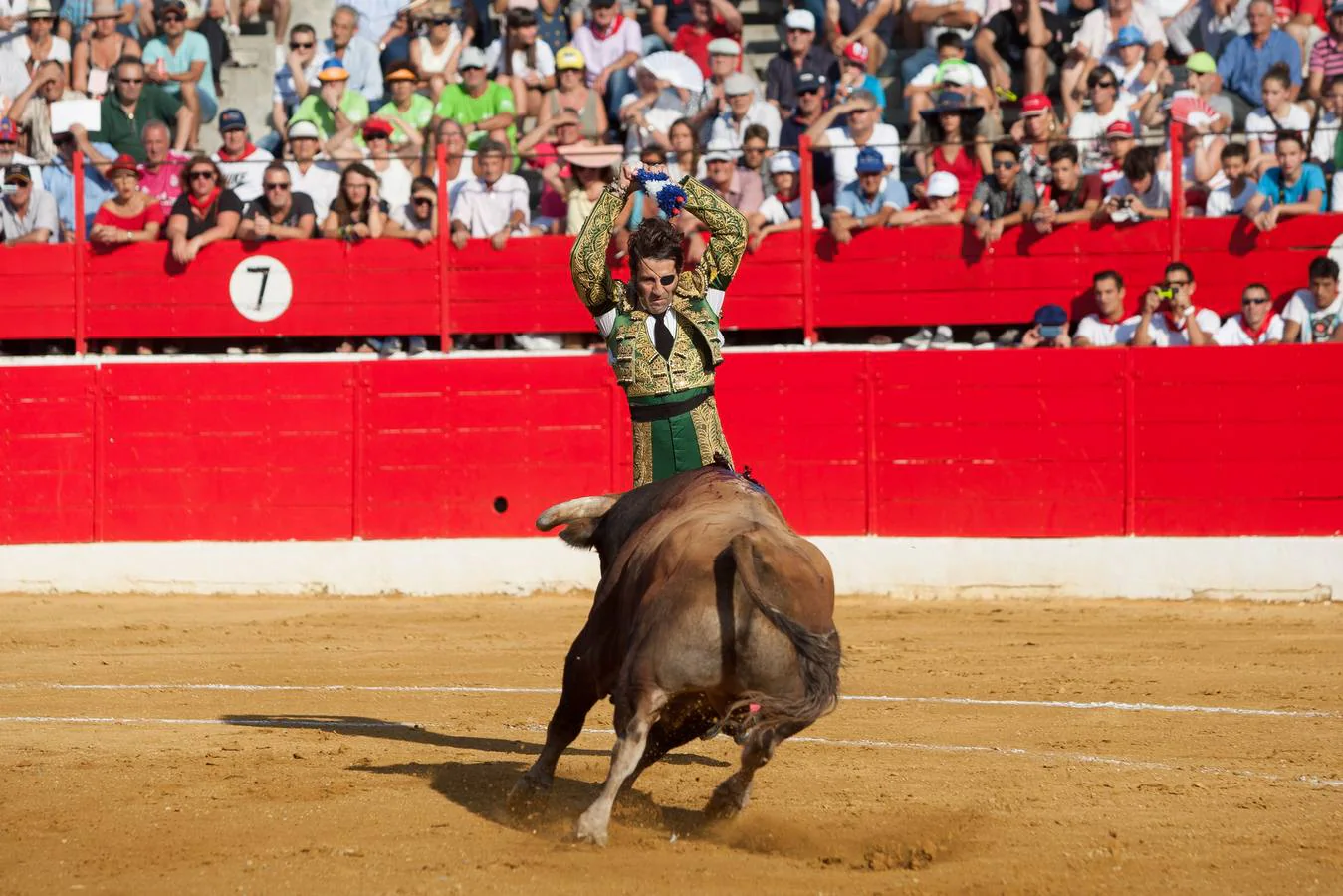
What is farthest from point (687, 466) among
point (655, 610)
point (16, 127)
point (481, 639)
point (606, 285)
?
point (16, 127)

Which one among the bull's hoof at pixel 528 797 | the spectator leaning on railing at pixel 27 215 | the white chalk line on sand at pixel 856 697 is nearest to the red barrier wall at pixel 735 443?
the spectator leaning on railing at pixel 27 215

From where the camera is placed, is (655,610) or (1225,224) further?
(1225,224)

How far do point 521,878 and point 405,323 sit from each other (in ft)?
29.3

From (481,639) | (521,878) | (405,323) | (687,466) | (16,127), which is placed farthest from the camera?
(16,127)

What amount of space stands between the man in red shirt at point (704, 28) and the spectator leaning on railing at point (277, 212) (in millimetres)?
3426

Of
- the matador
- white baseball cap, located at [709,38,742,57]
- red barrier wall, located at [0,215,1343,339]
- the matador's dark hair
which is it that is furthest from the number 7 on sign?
the matador's dark hair

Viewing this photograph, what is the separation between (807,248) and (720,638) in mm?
8279

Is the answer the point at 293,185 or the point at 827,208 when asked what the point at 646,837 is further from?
the point at 293,185

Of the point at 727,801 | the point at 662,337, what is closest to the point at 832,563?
the point at 662,337

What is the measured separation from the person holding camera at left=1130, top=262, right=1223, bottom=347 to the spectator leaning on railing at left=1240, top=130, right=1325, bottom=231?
0.62m

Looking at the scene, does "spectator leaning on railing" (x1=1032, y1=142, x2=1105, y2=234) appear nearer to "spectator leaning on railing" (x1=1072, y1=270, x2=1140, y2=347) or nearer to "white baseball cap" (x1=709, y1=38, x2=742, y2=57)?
"spectator leaning on railing" (x1=1072, y1=270, x2=1140, y2=347)

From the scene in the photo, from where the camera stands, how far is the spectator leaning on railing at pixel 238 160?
13.5 meters

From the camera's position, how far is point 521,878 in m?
4.73

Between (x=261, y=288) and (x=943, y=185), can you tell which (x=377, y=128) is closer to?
(x=261, y=288)
